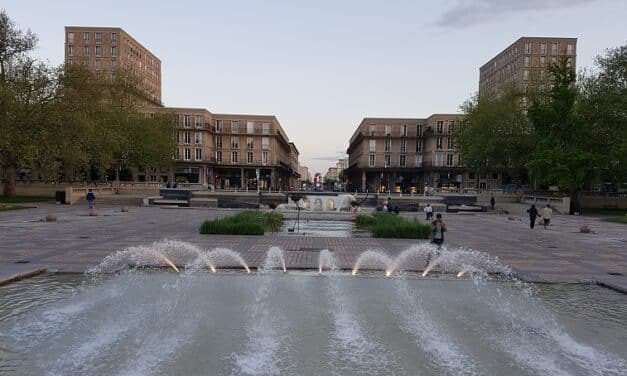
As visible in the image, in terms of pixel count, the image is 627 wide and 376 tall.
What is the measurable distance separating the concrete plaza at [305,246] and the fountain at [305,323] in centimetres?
143

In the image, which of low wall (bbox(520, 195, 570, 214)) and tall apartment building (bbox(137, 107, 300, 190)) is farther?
tall apartment building (bbox(137, 107, 300, 190))

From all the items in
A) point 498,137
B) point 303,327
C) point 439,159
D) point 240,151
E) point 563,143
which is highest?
point 240,151

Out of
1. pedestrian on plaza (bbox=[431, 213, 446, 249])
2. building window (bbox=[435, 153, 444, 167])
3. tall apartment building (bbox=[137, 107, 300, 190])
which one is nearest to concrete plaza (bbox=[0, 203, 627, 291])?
pedestrian on plaza (bbox=[431, 213, 446, 249])

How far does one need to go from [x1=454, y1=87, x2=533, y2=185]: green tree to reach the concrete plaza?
26134 mm

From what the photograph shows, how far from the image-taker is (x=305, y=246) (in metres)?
15.8

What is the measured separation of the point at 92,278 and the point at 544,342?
9.76 m

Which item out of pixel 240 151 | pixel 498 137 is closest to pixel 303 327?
pixel 498 137

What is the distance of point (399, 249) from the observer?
622 inches

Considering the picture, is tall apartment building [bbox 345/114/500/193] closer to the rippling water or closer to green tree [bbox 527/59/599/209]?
green tree [bbox 527/59/599/209]

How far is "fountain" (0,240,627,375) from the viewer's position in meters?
5.89

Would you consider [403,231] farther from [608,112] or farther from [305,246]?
[608,112]

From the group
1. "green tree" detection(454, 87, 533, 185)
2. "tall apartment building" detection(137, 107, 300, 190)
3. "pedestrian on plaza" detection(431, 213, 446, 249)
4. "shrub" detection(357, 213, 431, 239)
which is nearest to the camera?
"pedestrian on plaza" detection(431, 213, 446, 249)

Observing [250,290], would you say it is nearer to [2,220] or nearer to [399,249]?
[399,249]

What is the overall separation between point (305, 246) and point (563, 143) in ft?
115
